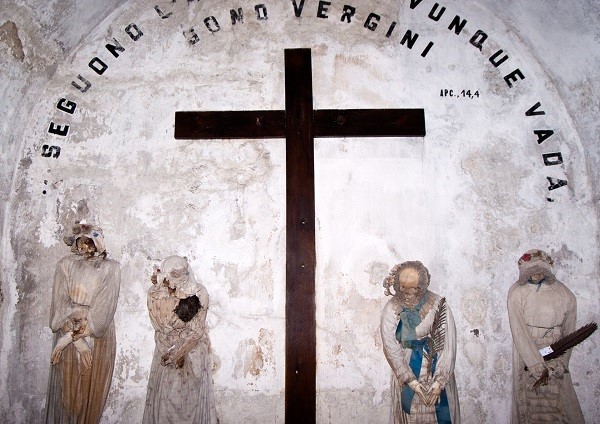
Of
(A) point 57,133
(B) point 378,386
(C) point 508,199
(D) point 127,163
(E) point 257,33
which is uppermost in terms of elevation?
(E) point 257,33

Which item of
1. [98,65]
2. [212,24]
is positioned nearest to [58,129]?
[98,65]

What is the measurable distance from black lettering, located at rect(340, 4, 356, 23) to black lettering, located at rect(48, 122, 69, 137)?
2439 millimetres

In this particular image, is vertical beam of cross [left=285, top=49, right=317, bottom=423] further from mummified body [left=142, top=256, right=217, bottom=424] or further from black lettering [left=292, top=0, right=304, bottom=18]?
mummified body [left=142, top=256, right=217, bottom=424]

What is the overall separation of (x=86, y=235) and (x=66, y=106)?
1105 millimetres

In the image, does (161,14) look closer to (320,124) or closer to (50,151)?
(50,151)

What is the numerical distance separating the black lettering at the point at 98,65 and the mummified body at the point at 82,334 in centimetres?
140

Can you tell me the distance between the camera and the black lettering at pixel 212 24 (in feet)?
14.1

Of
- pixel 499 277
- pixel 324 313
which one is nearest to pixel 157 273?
pixel 324 313

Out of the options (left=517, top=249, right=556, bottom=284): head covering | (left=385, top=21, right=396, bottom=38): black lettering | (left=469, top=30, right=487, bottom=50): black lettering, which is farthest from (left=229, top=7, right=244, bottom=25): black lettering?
(left=517, top=249, right=556, bottom=284): head covering

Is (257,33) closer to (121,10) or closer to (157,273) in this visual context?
(121,10)

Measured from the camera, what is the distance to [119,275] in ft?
12.9

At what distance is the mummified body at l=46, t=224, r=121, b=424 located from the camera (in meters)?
3.68

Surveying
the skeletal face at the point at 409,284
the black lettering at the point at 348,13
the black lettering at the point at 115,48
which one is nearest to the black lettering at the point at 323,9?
the black lettering at the point at 348,13

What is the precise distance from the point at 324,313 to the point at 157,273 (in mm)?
1302
